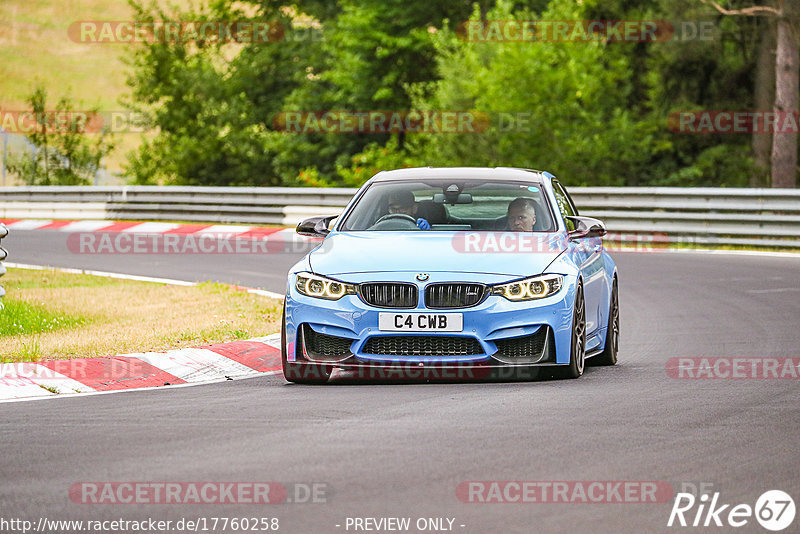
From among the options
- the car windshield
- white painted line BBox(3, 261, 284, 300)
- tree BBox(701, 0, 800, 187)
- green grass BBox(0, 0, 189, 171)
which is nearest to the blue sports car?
the car windshield

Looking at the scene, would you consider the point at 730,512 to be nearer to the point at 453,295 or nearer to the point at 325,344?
the point at 453,295

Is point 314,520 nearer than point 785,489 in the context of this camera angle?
Yes

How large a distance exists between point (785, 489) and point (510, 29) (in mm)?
34055

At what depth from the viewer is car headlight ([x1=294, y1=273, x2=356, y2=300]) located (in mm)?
9648

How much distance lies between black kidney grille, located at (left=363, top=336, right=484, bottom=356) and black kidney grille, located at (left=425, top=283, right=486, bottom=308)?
8.8 inches

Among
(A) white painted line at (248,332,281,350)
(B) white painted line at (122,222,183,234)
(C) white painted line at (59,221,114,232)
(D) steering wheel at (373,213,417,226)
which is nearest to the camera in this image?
(D) steering wheel at (373,213,417,226)

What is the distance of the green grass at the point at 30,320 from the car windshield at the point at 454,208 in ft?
12.1

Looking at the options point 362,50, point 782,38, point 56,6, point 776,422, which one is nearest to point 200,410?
point 776,422

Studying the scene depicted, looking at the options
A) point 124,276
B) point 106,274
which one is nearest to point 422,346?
point 124,276

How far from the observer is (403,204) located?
11.1 meters

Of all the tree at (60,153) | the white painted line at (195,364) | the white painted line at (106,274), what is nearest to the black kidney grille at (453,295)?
the white painted line at (195,364)

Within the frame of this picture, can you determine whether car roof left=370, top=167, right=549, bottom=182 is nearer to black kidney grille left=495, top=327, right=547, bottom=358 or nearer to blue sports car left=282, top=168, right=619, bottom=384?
blue sports car left=282, top=168, right=619, bottom=384

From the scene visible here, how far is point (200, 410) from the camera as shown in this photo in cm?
873

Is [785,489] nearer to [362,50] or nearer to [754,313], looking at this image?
[754,313]
